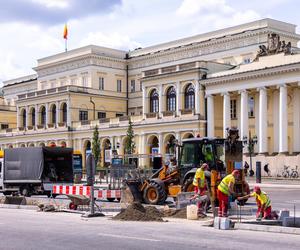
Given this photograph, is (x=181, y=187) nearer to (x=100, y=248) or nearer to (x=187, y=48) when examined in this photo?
(x=100, y=248)

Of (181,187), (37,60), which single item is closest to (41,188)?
(181,187)

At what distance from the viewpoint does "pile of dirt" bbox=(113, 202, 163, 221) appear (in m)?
20.1

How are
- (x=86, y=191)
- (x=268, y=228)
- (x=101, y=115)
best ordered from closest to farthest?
(x=268, y=228)
(x=86, y=191)
(x=101, y=115)

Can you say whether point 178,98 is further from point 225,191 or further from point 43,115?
point 225,191

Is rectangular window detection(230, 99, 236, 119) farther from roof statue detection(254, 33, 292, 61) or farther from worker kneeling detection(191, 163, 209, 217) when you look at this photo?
worker kneeling detection(191, 163, 209, 217)

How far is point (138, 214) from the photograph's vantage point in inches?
802

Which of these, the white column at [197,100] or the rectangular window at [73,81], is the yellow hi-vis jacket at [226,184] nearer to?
the white column at [197,100]

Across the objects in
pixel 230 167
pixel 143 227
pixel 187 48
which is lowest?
pixel 143 227

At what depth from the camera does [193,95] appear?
2721 inches

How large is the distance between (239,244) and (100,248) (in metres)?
3.15

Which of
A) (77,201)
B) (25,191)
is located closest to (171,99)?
(25,191)

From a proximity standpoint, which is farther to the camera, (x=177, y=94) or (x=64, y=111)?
(x=64, y=111)

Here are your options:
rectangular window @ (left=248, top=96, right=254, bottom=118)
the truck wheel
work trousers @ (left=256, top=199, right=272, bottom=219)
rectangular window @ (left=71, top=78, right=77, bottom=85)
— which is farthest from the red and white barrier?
rectangular window @ (left=71, top=78, right=77, bottom=85)

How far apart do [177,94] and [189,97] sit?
1.47 meters
